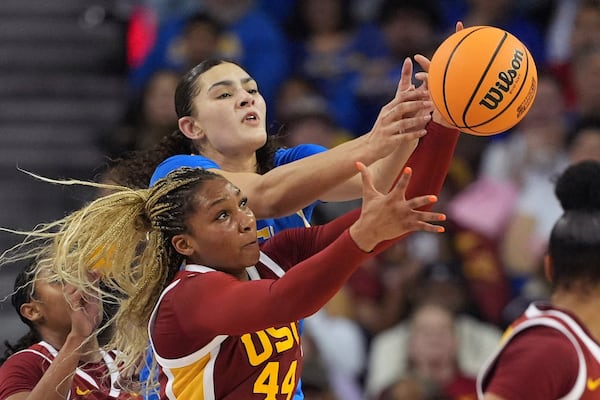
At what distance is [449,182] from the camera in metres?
8.17

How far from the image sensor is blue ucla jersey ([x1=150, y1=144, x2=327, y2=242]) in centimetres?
443

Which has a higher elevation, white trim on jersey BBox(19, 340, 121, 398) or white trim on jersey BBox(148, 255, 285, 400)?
white trim on jersey BBox(148, 255, 285, 400)

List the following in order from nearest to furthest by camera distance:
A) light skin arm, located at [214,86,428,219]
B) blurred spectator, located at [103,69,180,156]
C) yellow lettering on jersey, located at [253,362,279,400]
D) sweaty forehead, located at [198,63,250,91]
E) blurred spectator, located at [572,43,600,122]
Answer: yellow lettering on jersey, located at [253,362,279,400], light skin arm, located at [214,86,428,219], sweaty forehead, located at [198,63,250,91], blurred spectator, located at [572,43,600,122], blurred spectator, located at [103,69,180,156]

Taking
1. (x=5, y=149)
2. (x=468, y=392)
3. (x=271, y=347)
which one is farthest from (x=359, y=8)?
(x=271, y=347)

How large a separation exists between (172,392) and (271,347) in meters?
0.35

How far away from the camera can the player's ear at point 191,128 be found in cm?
469

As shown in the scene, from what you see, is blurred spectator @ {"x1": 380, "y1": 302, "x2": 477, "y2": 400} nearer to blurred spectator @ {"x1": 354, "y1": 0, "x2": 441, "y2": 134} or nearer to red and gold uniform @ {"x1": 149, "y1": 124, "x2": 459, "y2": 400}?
blurred spectator @ {"x1": 354, "y1": 0, "x2": 441, "y2": 134}

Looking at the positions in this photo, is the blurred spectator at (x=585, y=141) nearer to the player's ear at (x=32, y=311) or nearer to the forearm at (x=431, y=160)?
the forearm at (x=431, y=160)

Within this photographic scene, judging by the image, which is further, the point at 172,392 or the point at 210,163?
the point at 210,163

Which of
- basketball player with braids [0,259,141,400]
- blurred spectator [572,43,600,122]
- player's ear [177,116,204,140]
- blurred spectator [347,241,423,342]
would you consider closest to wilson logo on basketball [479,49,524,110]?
player's ear [177,116,204,140]

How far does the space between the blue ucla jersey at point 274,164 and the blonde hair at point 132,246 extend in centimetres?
28

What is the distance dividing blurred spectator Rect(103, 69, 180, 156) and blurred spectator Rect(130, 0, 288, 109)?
2.31 feet

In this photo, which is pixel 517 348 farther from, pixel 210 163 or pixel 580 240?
pixel 210 163

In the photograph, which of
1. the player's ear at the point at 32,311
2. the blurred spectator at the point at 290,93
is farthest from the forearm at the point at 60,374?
the blurred spectator at the point at 290,93
